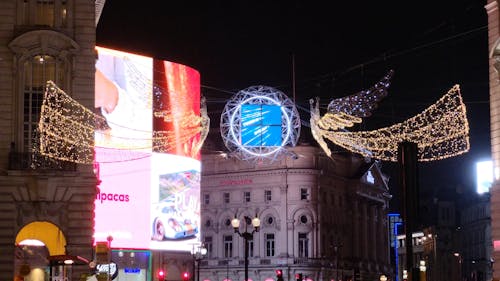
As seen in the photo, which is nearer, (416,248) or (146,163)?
(146,163)

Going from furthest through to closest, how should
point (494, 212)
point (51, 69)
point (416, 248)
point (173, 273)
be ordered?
1. point (416, 248)
2. point (173, 273)
3. point (51, 69)
4. point (494, 212)

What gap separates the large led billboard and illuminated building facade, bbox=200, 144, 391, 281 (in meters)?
24.8

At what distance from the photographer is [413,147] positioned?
17016 millimetres

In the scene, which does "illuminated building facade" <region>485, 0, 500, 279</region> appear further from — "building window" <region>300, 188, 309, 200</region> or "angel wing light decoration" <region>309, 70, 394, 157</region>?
"building window" <region>300, 188, 309, 200</region>

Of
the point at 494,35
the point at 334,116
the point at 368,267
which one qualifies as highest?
the point at 494,35

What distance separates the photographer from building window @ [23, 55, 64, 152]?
138 ft

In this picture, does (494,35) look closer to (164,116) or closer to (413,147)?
(413,147)

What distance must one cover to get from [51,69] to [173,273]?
139ft

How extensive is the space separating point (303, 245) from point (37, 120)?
213ft

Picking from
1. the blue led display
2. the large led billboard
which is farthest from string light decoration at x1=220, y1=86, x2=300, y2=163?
the large led billboard

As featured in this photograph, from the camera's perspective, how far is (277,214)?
10406cm

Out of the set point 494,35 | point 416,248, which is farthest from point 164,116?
point 416,248

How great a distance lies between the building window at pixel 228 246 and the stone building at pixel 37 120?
64066mm

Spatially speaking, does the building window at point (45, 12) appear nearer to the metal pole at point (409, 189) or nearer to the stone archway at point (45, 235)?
the stone archway at point (45, 235)
